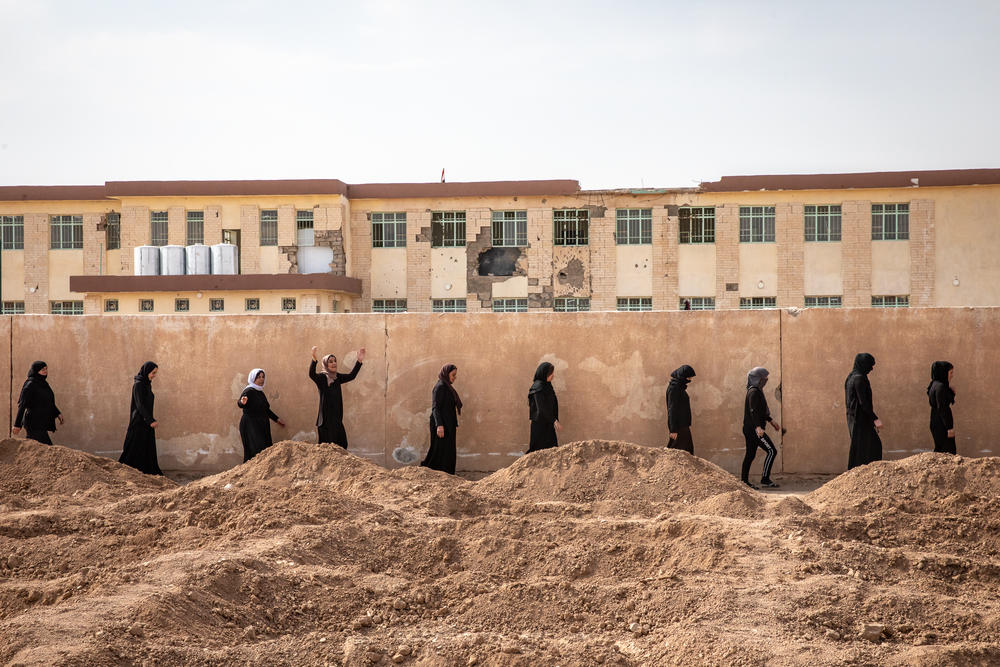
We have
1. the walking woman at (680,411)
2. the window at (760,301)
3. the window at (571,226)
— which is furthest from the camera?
the window at (571,226)

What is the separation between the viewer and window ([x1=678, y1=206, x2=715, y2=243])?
2738 centimetres

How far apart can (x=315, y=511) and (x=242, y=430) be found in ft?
11.9

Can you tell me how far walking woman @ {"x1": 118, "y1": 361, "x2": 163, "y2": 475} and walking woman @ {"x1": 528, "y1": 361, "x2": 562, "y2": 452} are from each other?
4229 mm

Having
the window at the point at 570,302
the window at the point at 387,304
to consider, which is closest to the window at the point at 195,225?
the window at the point at 387,304

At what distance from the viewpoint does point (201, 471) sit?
12070 mm

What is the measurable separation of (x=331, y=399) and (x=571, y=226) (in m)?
17.3

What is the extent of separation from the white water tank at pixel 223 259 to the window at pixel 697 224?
12.1 meters

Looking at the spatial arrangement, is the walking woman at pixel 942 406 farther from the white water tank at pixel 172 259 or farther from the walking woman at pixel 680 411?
the white water tank at pixel 172 259

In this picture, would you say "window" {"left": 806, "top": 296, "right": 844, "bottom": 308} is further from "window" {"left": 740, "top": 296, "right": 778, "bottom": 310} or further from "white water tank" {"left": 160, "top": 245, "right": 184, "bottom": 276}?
"white water tank" {"left": 160, "top": 245, "right": 184, "bottom": 276}

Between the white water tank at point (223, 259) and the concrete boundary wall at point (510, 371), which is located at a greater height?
the white water tank at point (223, 259)

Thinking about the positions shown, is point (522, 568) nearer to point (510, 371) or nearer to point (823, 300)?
point (510, 371)

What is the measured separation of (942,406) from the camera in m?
10.5

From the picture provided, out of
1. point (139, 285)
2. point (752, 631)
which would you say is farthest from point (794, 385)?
point (139, 285)

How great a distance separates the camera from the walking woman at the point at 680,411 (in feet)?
35.6
